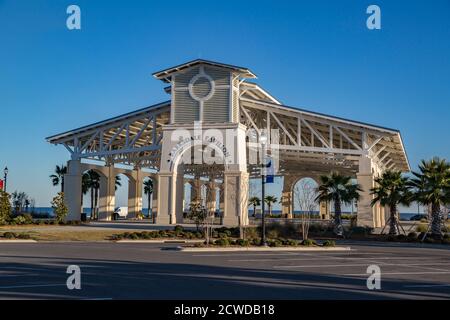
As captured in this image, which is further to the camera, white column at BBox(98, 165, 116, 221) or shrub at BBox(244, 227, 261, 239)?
white column at BBox(98, 165, 116, 221)

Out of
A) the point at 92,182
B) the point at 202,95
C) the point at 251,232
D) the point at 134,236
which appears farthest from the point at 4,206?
the point at 92,182

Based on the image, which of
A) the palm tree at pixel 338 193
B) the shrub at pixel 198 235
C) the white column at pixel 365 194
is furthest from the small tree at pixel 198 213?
the white column at pixel 365 194

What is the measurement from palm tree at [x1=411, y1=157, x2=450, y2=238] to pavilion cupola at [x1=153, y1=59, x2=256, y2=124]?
1382 centimetres

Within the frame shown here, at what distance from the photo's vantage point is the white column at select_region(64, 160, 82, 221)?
4384cm

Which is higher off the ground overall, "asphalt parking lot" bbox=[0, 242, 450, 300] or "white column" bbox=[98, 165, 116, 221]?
"white column" bbox=[98, 165, 116, 221]

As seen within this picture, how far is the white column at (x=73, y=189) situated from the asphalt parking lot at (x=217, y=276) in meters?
A: 23.9

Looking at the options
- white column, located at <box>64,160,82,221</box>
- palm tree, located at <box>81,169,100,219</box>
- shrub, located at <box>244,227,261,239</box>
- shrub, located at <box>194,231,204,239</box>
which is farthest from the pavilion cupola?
palm tree, located at <box>81,169,100,219</box>

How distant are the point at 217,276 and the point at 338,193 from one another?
22.1m

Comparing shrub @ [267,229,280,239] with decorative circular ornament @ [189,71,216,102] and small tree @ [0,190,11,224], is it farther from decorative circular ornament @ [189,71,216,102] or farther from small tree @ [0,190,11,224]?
small tree @ [0,190,11,224]

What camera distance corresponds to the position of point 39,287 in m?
11.3

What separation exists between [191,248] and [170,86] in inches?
767

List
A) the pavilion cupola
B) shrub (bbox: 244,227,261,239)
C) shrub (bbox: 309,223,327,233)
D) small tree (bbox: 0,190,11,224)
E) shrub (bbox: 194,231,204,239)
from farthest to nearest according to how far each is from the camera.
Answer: small tree (bbox: 0,190,11,224) < the pavilion cupola < shrub (bbox: 309,223,327,233) < shrub (bbox: 244,227,261,239) < shrub (bbox: 194,231,204,239)
